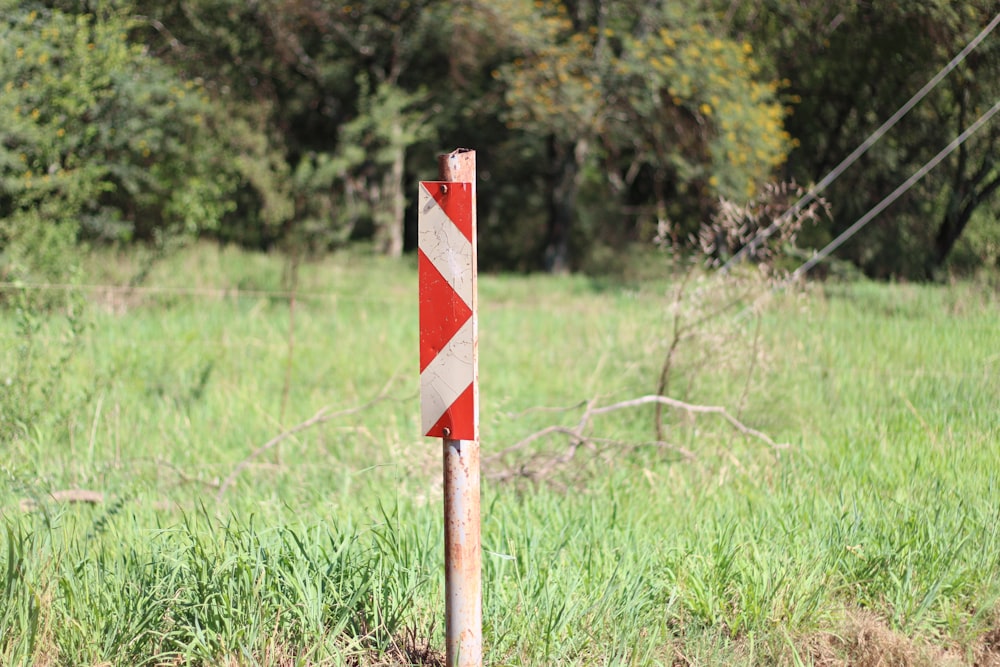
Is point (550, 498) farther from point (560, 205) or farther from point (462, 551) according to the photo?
point (560, 205)

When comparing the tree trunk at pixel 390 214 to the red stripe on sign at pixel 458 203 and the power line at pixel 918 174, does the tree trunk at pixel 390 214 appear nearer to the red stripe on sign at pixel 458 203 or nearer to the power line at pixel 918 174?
the power line at pixel 918 174

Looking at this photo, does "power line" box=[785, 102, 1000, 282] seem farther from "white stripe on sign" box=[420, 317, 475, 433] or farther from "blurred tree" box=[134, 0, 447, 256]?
"blurred tree" box=[134, 0, 447, 256]

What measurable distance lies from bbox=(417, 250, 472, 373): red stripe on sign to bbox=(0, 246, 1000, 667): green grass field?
3.04 ft

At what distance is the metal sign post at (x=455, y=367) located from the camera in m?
2.52

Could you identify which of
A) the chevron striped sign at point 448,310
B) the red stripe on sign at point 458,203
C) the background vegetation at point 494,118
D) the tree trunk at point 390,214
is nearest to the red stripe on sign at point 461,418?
the chevron striped sign at point 448,310

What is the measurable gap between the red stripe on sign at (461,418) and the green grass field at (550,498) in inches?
29.6

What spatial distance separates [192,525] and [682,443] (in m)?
2.89

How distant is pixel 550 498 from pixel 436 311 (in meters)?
2.14

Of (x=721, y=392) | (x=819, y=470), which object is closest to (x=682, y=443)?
(x=721, y=392)

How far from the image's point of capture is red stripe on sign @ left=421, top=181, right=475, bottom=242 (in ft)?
8.21

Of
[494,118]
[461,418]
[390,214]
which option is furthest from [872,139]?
[494,118]

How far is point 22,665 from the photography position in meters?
2.78

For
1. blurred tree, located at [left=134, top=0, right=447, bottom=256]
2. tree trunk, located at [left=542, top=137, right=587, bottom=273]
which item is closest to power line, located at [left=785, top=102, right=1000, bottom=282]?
tree trunk, located at [left=542, top=137, right=587, bottom=273]

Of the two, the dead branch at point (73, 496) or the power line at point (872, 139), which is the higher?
the power line at point (872, 139)
